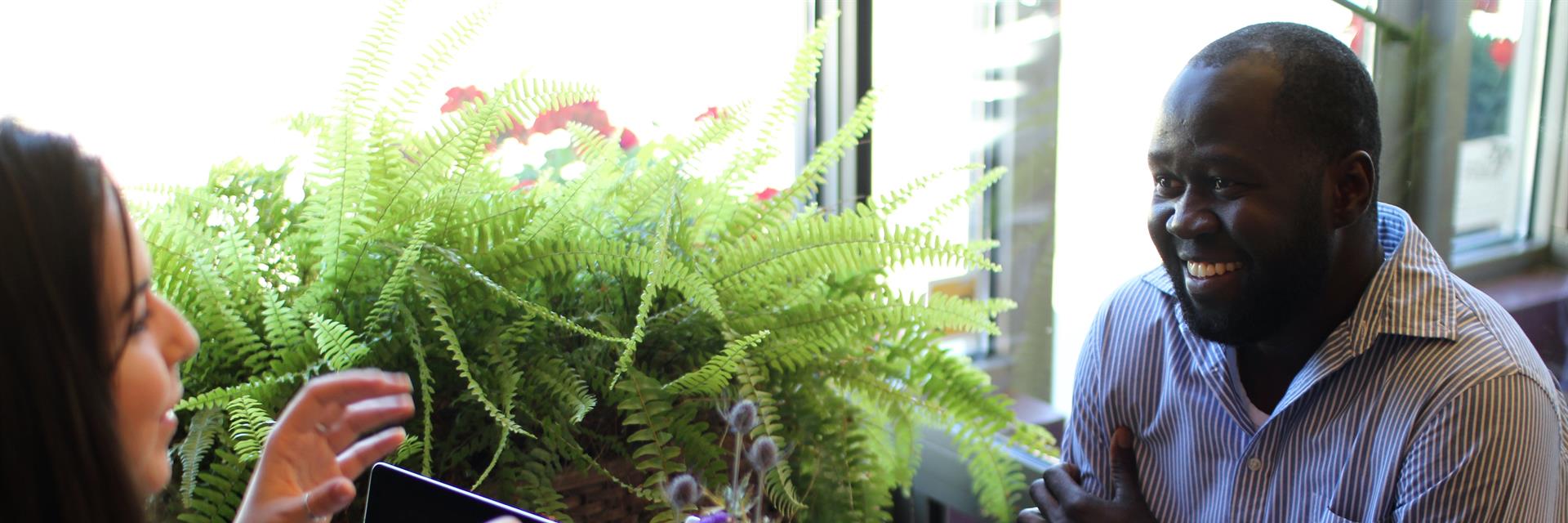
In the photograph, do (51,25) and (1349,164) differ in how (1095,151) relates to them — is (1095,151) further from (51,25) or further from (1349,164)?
(51,25)

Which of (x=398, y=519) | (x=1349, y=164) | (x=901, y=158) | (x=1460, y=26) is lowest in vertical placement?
(x=398, y=519)

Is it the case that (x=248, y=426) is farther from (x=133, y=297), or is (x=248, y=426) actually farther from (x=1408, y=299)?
(x=1408, y=299)

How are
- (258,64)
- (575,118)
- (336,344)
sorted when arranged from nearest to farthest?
(336,344) < (258,64) < (575,118)

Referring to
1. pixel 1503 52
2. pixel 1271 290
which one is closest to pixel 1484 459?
pixel 1271 290

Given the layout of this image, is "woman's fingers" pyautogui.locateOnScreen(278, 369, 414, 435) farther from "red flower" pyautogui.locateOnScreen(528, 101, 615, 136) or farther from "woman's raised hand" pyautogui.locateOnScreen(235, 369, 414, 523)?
"red flower" pyautogui.locateOnScreen(528, 101, 615, 136)

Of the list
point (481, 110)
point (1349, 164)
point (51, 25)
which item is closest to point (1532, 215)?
point (1349, 164)

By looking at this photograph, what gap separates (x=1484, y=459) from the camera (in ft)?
3.20

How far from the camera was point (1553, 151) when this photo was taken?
1.29 m

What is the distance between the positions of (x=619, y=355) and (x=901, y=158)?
97 cm

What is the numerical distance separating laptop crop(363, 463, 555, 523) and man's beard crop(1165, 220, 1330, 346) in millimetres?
653

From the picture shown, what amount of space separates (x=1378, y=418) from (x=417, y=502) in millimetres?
822

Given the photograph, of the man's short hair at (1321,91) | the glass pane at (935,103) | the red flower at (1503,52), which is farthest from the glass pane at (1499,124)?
the glass pane at (935,103)

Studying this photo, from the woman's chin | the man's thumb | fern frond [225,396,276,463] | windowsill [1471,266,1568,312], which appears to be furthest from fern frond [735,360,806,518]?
windowsill [1471,266,1568,312]

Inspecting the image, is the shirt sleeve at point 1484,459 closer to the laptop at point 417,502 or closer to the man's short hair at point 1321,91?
the man's short hair at point 1321,91
